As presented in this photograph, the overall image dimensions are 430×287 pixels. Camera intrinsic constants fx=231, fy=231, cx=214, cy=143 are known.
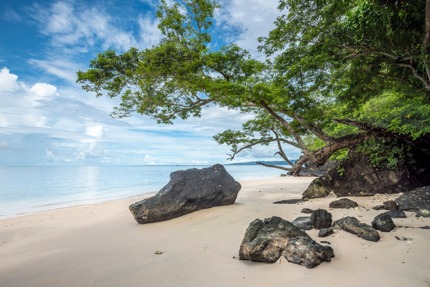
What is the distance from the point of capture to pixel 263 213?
6590 mm

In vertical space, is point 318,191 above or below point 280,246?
above

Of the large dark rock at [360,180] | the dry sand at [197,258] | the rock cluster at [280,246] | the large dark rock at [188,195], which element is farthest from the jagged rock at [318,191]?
the rock cluster at [280,246]

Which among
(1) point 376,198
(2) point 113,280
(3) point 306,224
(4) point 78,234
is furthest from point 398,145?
(4) point 78,234

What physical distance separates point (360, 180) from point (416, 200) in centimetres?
267

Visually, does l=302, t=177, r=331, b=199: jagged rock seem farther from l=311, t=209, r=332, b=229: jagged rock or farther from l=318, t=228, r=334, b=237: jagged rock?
l=318, t=228, r=334, b=237: jagged rock

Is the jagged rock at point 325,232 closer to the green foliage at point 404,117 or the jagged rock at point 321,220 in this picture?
the jagged rock at point 321,220

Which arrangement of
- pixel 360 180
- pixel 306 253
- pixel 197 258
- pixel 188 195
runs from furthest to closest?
1. pixel 360 180
2. pixel 188 195
3. pixel 197 258
4. pixel 306 253

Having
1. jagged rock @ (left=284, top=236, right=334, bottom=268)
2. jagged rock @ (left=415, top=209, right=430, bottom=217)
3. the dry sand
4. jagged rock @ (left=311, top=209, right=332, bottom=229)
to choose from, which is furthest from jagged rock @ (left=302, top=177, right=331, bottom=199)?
jagged rock @ (left=284, top=236, right=334, bottom=268)

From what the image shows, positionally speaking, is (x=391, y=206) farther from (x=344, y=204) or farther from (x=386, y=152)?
(x=386, y=152)

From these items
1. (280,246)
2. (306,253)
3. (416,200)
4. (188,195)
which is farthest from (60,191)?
(416,200)

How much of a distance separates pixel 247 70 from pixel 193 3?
364cm

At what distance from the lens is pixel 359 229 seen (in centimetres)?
407

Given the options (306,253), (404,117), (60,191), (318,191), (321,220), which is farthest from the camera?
(60,191)

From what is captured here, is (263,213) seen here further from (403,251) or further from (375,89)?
(375,89)
